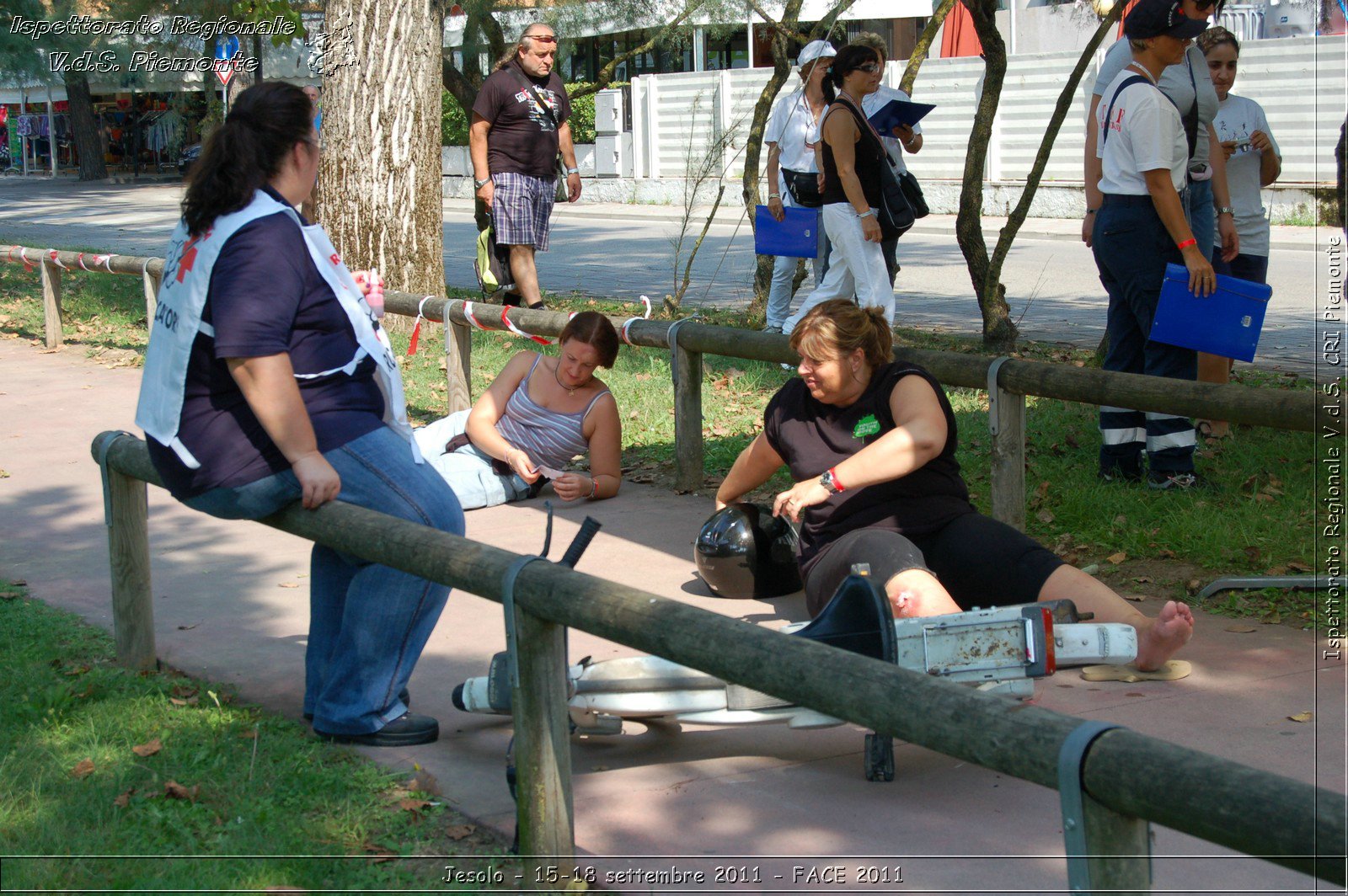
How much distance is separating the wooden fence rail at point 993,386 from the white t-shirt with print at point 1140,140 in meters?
1.28

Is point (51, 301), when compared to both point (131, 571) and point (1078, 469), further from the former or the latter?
point (1078, 469)

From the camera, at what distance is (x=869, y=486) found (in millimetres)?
4555

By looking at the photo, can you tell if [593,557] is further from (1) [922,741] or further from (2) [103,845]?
(1) [922,741]

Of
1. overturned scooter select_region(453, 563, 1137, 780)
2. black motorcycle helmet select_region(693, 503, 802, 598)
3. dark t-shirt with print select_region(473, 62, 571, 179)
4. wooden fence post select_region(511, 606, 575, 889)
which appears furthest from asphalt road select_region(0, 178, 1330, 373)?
wooden fence post select_region(511, 606, 575, 889)

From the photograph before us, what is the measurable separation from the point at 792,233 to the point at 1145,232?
363 centimetres

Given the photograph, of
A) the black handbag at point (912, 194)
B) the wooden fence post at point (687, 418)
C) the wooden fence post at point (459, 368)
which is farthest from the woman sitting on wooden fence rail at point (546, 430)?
the black handbag at point (912, 194)

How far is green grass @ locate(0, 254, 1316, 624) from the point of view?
18.2ft

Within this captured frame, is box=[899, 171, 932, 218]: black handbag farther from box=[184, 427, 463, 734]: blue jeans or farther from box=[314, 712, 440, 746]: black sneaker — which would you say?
box=[314, 712, 440, 746]: black sneaker

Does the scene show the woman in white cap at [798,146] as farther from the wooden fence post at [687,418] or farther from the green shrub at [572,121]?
the green shrub at [572,121]

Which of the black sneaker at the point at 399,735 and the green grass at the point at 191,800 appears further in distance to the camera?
the black sneaker at the point at 399,735

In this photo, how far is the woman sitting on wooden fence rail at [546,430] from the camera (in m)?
6.70

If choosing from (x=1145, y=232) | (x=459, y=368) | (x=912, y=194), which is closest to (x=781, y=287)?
(x=912, y=194)

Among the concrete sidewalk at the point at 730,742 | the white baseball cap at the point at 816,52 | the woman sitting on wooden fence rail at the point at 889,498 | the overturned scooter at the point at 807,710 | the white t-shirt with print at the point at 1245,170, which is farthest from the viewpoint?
the white baseball cap at the point at 816,52

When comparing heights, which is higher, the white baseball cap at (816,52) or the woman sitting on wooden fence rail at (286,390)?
the white baseball cap at (816,52)
